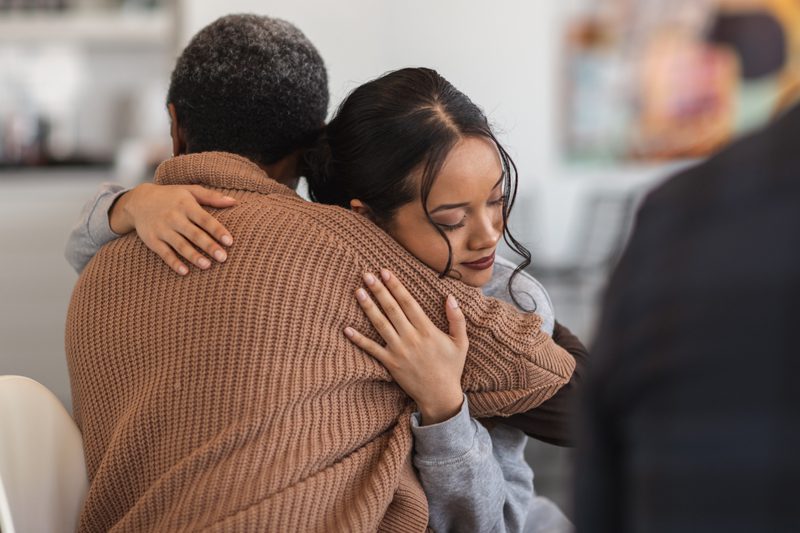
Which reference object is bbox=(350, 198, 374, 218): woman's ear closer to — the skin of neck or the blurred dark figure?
the skin of neck

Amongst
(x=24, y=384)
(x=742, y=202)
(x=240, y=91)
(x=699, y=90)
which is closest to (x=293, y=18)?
(x=240, y=91)

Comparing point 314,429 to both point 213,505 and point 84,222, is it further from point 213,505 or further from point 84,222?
point 84,222

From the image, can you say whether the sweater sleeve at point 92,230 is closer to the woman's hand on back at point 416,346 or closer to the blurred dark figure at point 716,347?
the woman's hand on back at point 416,346

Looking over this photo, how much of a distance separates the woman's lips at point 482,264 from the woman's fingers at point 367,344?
19 centimetres

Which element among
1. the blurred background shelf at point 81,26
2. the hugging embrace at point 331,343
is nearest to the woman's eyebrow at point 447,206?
the hugging embrace at point 331,343

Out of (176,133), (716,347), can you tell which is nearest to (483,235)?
(176,133)

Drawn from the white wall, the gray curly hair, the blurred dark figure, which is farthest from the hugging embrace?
the white wall

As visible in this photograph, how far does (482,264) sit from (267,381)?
0.33m

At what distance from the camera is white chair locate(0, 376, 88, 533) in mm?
1097

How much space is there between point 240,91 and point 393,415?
487 millimetres

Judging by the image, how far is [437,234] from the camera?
1146 millimetres

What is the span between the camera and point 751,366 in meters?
0.38

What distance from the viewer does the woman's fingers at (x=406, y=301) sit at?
41.2 inches

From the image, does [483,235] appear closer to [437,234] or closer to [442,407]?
[437,234]
